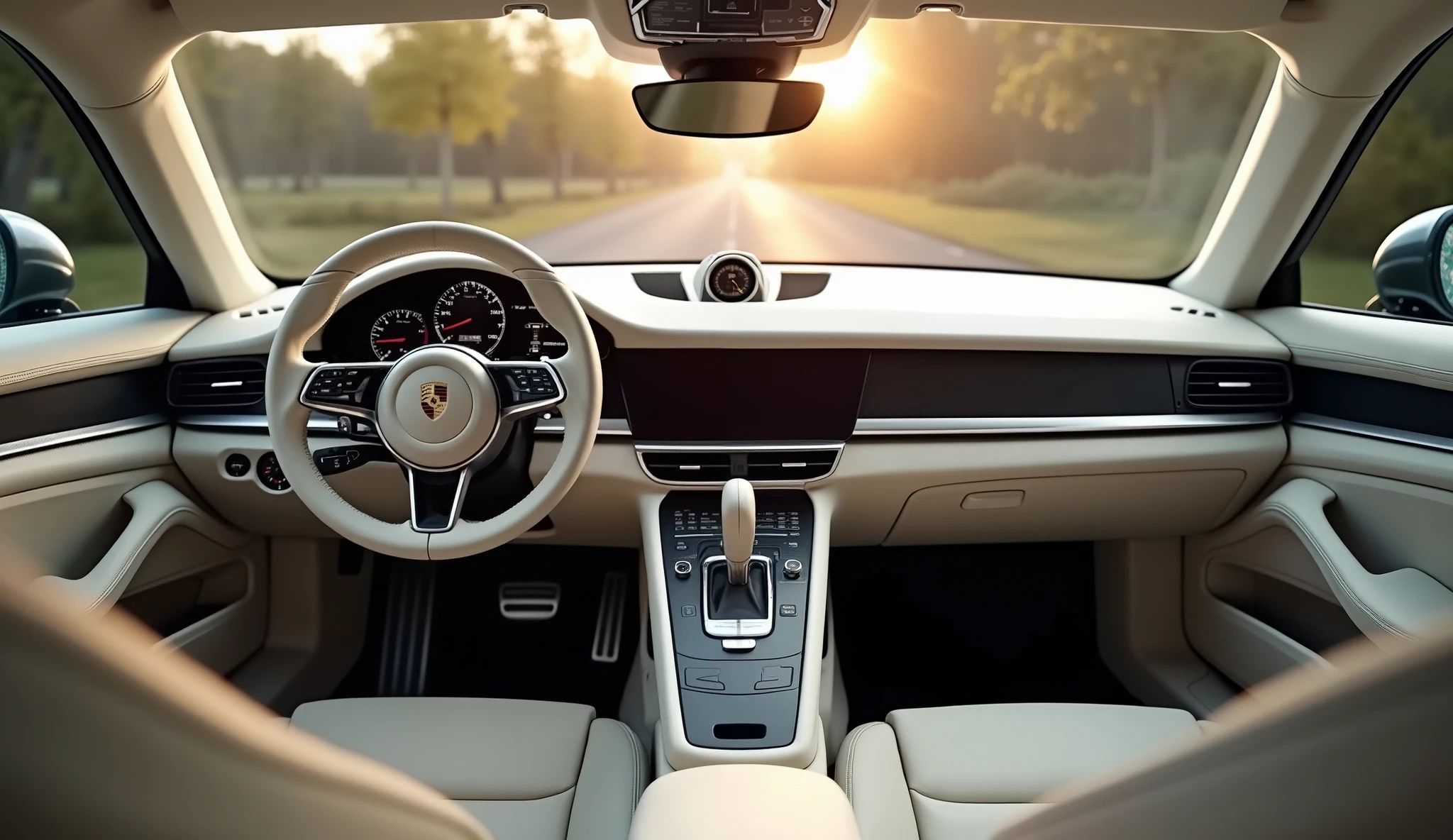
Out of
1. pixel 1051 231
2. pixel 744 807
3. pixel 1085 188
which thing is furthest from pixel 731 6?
pixel 1085 188

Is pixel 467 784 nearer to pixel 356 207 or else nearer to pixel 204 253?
pixel 204 253

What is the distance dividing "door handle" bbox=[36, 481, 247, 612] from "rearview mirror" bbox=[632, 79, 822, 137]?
1.64m

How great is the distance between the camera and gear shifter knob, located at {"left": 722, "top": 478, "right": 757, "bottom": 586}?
8.03 ft

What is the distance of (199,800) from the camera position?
0.49 m

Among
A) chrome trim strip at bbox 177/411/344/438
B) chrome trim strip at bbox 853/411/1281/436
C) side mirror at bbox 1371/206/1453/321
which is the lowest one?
chrome trim strip at bbox 177/411/344/438

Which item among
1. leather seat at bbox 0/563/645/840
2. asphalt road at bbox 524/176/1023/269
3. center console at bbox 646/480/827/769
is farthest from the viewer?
asphalt road at bbox 524/176/1023/269

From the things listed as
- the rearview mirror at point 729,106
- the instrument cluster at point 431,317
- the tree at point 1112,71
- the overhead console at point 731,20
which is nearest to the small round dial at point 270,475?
the instrument cluster at point 431,317

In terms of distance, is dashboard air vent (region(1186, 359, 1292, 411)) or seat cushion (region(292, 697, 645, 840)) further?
dashboard air vent (region(1186, 359, 1292, 411))

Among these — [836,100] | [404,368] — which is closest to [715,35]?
[836,100]

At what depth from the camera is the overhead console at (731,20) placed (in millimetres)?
2145

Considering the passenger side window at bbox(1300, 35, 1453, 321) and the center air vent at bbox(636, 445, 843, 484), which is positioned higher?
the passenger side window at bbox(1300, 35, 1453, 321)

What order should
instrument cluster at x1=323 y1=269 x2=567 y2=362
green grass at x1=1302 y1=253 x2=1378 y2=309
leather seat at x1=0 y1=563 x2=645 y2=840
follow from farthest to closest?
green grass at x1=1302 y1=253 x2=1378 y2=309, instrument cluster at x1=323 y1=269 x2=567 y2=362, leather seat at x1=0 y1=563 x2=645 y2=840

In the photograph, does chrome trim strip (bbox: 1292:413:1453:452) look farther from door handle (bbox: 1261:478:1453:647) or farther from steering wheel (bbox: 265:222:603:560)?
steering wheel (bbox: 265:222:603:560)

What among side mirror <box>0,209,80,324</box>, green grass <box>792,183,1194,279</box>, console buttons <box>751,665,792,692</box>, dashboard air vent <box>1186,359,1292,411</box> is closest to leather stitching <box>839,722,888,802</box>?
console buttons <box>751,665,792,692</box>
